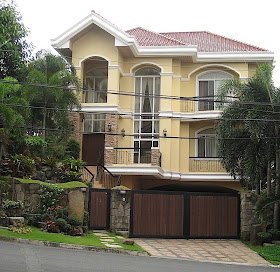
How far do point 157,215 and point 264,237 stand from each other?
425 centimetres

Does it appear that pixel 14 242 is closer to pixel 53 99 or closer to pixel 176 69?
pixel 53 99

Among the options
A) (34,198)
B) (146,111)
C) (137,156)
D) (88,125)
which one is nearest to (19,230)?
(34,198)

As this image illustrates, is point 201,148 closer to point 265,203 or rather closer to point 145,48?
point 145,48

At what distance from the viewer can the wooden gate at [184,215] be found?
2100 cm

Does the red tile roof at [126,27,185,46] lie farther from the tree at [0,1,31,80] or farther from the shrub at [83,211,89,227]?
the shrub at [83,211,89,227]

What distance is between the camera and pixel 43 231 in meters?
18.1

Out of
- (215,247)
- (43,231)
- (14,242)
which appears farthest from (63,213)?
(215,247)

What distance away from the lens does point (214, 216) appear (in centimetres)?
2211

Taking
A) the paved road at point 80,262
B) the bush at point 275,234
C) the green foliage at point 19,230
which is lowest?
the paved road at point 80,262

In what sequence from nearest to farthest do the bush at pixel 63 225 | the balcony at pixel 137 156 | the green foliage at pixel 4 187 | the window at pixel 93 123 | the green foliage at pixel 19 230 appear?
the green foliage at pixel 19 230 → the bush at pixel 63 225 → the green foliage at pixel 4 187 → the balcony at pixel 137 156 → the window at pixel 93 123

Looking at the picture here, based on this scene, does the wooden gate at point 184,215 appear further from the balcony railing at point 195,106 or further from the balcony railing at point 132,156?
the balcony railing at point 195,106

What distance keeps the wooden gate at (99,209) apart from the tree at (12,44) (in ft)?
33.6

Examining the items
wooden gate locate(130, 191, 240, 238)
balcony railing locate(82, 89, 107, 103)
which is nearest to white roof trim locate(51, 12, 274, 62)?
balcony railing locate(82, 89, 107, 103)

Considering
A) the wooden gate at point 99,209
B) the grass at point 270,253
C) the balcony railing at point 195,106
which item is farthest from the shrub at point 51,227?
the balcony railing at point 195,106
